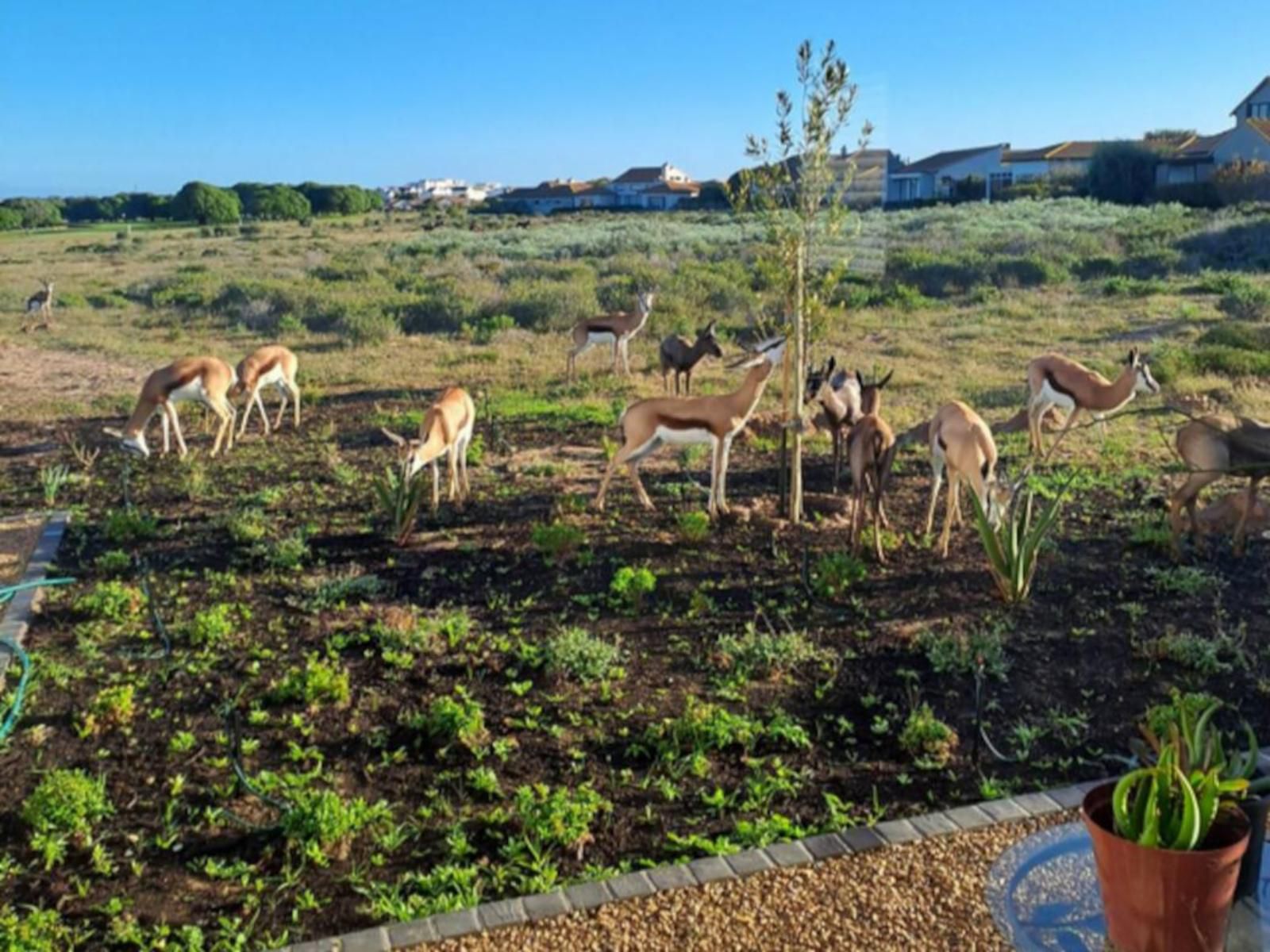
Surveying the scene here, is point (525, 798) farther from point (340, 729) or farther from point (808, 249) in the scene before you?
point (808, 249)

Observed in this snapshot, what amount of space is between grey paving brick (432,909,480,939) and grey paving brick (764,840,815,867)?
126cm

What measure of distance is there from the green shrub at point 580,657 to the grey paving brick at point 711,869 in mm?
1974

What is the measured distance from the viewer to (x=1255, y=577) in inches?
320

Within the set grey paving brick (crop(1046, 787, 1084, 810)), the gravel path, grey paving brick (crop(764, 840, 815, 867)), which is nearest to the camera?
the gravel path

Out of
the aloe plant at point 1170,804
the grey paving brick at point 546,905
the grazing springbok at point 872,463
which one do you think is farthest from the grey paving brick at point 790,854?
the grazing springbok at point 872,463

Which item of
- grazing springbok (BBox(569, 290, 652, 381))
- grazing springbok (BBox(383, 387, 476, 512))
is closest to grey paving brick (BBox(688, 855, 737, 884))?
grazing springbok (BBox(383, 387, 476, 512))

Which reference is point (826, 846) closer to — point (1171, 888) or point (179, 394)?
point (1171, 888)

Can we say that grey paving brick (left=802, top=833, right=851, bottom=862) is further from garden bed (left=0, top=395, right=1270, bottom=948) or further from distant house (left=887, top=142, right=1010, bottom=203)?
distant house (left=887, top=142, right=1010, bottom=203)

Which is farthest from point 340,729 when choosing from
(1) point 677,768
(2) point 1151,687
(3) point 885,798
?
(2) point 1151,687

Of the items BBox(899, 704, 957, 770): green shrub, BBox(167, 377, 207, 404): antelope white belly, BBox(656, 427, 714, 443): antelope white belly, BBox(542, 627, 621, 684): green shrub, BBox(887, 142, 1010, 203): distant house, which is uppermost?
BBox(887, 142, 1010, 203): distant house

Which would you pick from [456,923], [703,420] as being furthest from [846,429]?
[456,923]

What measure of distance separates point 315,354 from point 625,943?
18052mm

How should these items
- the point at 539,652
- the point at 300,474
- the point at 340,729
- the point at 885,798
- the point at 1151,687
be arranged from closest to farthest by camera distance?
the point at 885,798, the point at 340,729, the point at 1151,687, the point at 539,652, the point at 300,474

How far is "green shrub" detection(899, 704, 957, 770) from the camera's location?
556 cm
